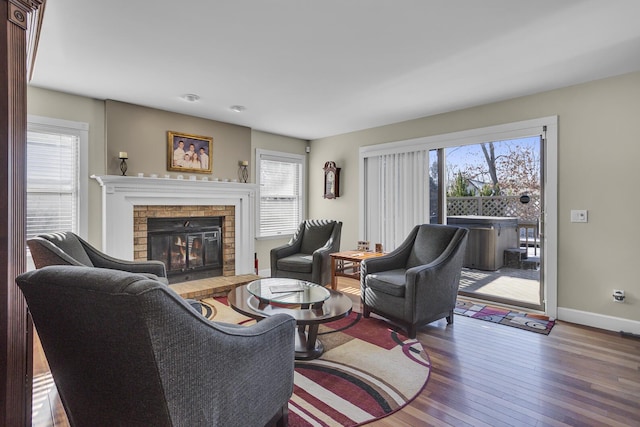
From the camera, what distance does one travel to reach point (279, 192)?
5777mm

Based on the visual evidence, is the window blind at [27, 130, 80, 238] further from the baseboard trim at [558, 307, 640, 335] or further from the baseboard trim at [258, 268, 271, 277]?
the baseboard trim at [558, 307, 640, 335]

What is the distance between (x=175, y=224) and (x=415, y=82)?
3.36 m

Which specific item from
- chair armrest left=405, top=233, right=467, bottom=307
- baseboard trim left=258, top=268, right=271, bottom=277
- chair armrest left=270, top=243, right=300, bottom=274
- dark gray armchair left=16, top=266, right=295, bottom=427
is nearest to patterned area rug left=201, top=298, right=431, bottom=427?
chair armrest left=405, top=233, right=467, bottom=307

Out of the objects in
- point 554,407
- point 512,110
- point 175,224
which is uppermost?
point 512,110

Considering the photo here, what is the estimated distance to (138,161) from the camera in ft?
13.4

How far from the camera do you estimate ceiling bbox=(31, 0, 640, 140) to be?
82.7 inches

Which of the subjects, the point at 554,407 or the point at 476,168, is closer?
the point at 554,407

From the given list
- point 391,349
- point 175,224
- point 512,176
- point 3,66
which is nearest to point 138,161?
point 175,224

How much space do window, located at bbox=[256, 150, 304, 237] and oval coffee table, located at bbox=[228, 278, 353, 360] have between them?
2.66 m

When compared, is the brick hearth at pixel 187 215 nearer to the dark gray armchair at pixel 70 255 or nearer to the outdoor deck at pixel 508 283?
the dark gray armchair at pixel 70 255

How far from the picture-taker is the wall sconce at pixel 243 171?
5.07 m

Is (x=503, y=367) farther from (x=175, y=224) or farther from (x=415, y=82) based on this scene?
(x=175, y=224)

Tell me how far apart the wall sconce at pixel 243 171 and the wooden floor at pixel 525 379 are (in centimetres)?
328

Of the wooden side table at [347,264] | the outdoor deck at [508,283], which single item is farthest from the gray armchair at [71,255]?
the outdoor deck at [508,283]
